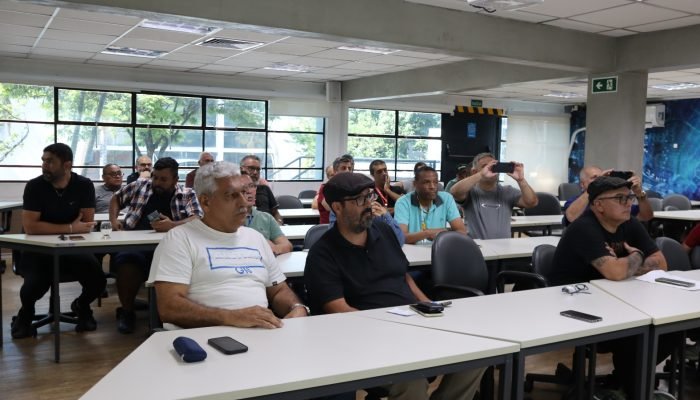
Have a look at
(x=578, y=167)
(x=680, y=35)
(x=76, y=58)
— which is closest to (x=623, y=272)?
Answer: (x=680, y=35)

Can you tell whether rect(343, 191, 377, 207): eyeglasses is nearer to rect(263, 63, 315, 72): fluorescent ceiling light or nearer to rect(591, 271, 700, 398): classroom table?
rect(591, 271, 700, 398): classroom table

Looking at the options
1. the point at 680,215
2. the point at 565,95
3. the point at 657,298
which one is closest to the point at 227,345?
the point at 657,298

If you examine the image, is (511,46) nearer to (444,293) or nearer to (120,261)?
(444,293)

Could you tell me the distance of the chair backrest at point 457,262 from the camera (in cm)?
363

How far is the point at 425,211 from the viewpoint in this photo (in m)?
4.64

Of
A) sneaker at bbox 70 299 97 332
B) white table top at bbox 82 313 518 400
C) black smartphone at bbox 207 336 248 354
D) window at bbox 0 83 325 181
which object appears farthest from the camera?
window at bbox 0 83 325 181

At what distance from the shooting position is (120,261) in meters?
5.02

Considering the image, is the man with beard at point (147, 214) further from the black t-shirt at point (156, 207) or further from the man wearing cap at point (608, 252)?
the man wearing cap at point (608, 252)

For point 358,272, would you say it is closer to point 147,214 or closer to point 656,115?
point 147,214

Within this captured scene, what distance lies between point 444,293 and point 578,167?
12.6 m

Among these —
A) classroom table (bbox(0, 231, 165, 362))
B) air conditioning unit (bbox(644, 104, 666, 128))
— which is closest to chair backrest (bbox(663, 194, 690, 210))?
air conditioning unit (bbox(644, 104, 666, 128))

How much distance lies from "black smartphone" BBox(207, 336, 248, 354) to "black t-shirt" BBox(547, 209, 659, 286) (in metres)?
2.13

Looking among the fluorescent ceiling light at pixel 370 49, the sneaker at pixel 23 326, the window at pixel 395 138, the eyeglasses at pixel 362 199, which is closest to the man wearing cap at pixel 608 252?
the eyeglasses at pixel 362 199

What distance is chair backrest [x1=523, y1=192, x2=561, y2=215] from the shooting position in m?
7.57
